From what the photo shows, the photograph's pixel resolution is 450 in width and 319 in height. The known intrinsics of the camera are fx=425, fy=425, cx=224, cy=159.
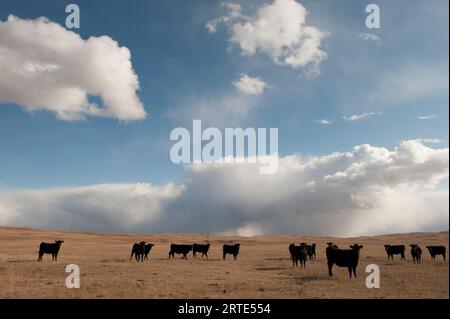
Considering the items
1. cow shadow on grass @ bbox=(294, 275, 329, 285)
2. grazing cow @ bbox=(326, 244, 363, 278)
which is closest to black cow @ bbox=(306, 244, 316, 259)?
grazing cow @ bbox=(326, 244, 363, 278)

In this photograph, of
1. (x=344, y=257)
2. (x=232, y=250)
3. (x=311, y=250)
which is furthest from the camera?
(x=232, y=250)

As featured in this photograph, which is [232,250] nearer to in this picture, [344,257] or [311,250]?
[311,250]

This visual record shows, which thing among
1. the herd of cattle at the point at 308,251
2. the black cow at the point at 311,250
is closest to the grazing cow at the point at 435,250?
the herd of cattle at the point at 308,251

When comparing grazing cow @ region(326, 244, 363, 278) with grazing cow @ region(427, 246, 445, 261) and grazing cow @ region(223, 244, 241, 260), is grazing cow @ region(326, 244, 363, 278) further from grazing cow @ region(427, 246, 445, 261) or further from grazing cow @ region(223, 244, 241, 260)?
grazing cow @ region(427, 246, 445, 261)

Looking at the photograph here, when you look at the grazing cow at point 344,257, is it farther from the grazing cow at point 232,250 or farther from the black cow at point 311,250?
the grazing cow at point 232,250

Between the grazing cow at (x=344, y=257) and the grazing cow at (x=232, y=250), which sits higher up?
the grazing cow at (x=344, y=257)

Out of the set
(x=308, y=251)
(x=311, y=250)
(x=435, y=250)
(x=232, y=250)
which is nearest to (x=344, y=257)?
(x=308, y=251)

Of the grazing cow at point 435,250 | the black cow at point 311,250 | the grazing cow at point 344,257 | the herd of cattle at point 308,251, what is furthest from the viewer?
the grazing cow at point 435,250

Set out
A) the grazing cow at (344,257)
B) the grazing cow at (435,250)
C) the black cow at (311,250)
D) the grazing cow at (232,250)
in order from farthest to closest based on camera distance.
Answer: the grazing cow at (232,250) → the grazing cow at (435,250) → the black cow at (311,250) → the grazing cow at (344,257)

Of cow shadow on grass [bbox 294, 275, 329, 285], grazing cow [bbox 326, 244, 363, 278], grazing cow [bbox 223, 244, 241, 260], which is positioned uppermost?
grazing cow [bbox 326, 244, 363, 278]

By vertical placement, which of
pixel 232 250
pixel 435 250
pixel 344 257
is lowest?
pixel 232 250

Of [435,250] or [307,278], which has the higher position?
[435,250]
